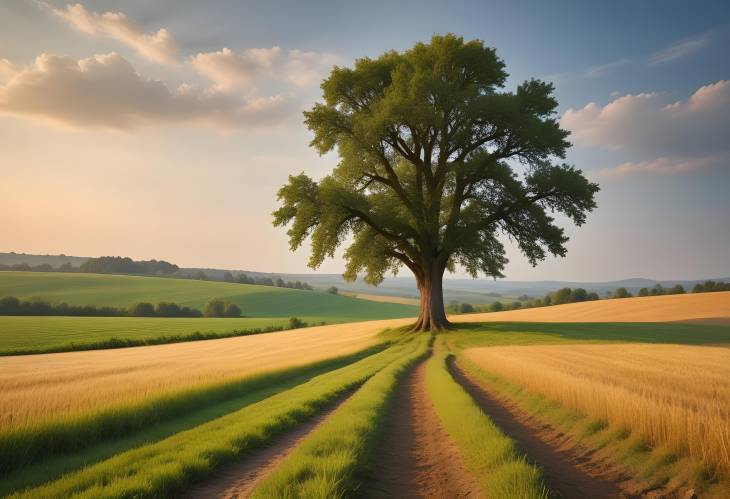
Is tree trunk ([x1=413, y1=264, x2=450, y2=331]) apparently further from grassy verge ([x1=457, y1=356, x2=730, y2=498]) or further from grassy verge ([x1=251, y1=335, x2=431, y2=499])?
grassy verge ([x1=251, y1=335, x2=431, y2=499])

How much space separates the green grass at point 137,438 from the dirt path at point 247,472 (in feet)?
8.61

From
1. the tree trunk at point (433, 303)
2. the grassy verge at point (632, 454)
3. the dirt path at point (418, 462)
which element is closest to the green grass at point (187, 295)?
the tree trunk at point (433, 303)

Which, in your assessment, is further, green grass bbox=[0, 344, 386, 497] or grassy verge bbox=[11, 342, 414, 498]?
green grass bbox=[0, 344, 386, 497]

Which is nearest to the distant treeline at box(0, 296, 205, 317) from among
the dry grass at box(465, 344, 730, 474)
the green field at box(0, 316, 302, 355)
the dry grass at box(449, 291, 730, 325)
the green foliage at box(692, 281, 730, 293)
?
the green field at box(0, 316, 302, 355)

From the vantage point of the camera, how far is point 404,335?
117 ft

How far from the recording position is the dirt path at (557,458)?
19.2 ft

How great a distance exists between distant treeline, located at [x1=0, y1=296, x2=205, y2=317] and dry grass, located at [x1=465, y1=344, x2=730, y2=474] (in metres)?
83.9

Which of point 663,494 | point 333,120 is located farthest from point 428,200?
point 663,494

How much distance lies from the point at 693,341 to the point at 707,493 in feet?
96.1

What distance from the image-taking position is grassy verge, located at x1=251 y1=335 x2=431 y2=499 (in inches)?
205

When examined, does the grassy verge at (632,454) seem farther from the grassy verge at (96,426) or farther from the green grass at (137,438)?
the grassy verge at (96,426)

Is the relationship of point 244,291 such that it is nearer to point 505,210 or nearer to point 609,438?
point 505,210

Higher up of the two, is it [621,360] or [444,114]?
[444,114]

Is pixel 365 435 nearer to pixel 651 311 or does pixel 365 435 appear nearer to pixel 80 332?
pixel 651 311
